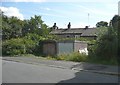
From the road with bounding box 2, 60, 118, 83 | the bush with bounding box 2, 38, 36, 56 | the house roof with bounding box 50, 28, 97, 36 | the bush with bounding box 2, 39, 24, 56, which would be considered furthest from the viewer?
the house roof with bounding box 50, 28, 97, 36

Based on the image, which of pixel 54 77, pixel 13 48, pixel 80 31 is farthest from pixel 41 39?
pixel 80 31

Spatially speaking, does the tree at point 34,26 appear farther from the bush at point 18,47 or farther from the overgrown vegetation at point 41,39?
the bush at point 18,47

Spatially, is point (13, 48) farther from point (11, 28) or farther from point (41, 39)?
point (11, 28)

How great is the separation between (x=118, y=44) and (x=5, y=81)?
1296cm

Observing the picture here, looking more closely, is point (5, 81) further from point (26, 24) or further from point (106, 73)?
point (26, 24)

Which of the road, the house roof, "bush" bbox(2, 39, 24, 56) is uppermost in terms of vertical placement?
the house roof

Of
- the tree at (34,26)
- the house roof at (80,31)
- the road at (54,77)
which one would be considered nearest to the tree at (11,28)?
the tree at (34,26)

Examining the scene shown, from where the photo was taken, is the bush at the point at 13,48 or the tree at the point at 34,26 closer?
the bush at the point at 13,48

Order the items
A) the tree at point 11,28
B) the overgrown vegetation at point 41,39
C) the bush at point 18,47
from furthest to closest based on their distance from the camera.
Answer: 1. the tree at point 11,28
2. the bush at point 18,47
3. the overgrown vegetation at point 41,39

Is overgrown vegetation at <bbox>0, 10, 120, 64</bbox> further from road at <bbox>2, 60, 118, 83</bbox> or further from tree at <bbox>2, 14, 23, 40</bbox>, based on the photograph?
road at <bbox>2, 60, 118, 83</bbox>

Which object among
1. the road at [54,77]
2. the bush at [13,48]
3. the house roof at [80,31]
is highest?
the house roof at [80,31]

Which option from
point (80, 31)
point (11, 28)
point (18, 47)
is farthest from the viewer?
point (80, 31)

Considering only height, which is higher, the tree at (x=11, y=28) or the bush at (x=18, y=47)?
the tree at (x=11, y=28)

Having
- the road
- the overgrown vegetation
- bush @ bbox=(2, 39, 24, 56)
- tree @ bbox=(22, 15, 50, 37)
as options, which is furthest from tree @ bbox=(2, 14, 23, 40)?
the road
